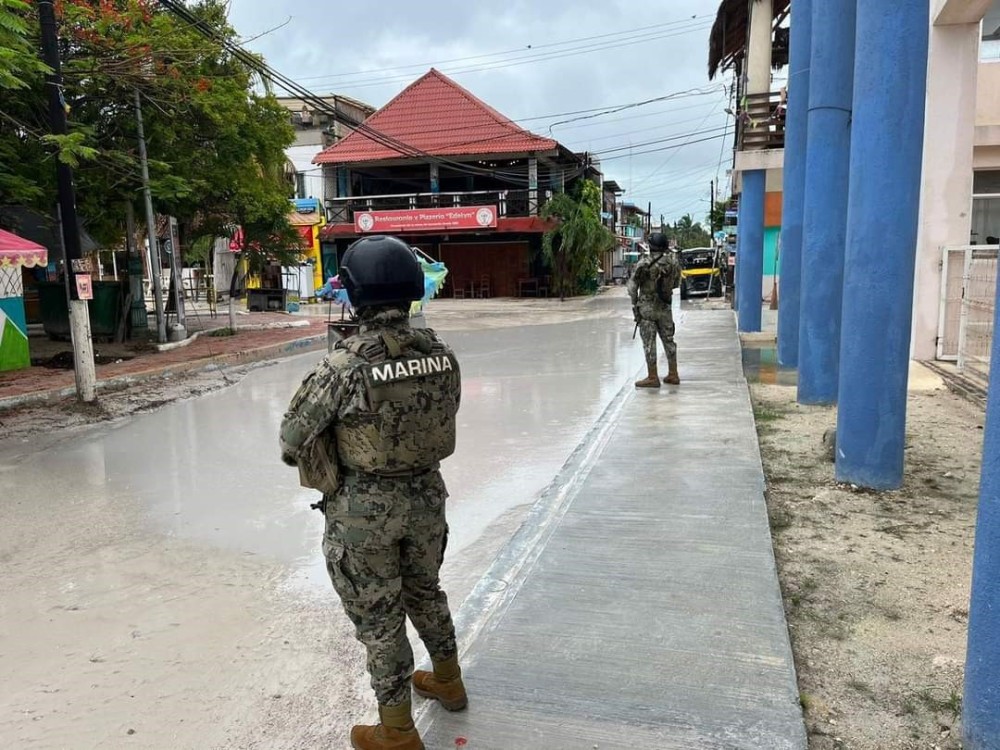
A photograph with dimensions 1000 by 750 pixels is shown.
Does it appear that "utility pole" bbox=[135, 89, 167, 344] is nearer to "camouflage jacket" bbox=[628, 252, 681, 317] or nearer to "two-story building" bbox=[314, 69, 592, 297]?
"camouflage jacket" bbox=[628, 252, 681, 317]

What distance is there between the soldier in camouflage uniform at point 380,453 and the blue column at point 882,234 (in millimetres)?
3644

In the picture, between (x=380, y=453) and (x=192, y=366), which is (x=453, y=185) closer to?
(x=192, y=366)

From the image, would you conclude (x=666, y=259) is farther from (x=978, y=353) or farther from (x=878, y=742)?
(x=878, y=742)

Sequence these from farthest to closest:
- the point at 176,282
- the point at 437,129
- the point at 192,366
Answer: the point at 437,129 → the point at 176,282 → the point at 192,366

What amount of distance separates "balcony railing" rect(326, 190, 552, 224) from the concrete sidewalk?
26.5 m

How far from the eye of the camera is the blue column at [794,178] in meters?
9.98

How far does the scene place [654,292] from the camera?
28.4 feet

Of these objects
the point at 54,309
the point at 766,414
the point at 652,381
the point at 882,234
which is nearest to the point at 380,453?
the point at 882,234

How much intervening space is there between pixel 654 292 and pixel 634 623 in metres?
5.73

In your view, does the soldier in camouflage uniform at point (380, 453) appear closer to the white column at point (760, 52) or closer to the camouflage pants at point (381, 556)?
the camouflage pants at point (381, 556)

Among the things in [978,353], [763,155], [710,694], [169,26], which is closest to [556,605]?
[710,694]

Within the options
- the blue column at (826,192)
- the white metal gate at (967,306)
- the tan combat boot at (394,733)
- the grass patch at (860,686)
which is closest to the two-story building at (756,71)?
the white metal gate at (967,306)

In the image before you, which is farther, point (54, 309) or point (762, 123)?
point (54, 309)

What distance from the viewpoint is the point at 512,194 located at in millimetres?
31828
